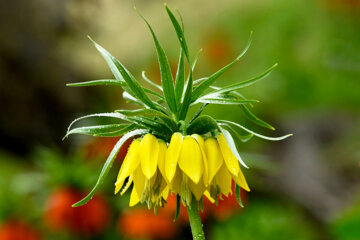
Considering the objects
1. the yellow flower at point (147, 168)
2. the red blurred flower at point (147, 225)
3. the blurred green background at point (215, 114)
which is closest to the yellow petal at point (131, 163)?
the yellow flower at point (147, 168)

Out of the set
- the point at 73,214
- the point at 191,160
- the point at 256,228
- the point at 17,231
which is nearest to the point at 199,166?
the point at 191,160

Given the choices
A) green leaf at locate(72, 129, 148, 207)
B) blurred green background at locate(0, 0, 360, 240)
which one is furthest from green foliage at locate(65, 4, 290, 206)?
blurred green background at locate(0, 0, 360, 240)

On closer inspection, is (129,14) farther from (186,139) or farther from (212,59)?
(186,139)

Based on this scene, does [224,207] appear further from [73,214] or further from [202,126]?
[202,126]

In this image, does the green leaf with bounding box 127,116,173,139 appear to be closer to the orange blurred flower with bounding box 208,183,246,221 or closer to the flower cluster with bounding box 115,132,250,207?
the flower cluster with bounding box 115,132,250,207

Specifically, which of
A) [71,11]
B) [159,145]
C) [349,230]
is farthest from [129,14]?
[159,145]

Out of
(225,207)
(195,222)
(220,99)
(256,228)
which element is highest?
(220,99)
